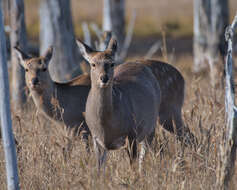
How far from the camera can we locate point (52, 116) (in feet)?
21.2

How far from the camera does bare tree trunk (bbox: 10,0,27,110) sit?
7.66 meters

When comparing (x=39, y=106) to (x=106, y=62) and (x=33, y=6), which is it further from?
(x=33, y=6)

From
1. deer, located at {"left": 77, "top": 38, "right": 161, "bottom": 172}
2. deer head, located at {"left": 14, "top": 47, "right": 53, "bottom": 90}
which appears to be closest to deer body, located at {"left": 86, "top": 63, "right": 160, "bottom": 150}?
deer, located at {"left": 77, "top": 38, "right": 161, "bottom": 172}

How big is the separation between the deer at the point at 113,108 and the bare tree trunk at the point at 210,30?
606 centimetres

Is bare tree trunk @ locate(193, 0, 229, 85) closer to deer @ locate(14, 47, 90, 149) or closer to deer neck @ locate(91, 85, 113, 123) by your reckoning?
deer @ locate(14, 47, 90, 149)

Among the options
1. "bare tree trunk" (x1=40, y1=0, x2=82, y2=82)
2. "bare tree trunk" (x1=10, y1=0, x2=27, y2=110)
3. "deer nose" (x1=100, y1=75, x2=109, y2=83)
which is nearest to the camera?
"deer nose" (x1=100, y1=75, x2=109, y2=83)

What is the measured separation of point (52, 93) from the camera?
654cm

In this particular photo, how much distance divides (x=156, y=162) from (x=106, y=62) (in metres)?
1.07

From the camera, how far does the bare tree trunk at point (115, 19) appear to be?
43.0 feet

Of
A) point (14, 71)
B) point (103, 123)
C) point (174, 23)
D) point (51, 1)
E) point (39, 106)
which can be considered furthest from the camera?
point (174, 23)

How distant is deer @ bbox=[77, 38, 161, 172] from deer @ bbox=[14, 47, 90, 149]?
882mm

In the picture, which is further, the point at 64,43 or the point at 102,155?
the point at 64,43

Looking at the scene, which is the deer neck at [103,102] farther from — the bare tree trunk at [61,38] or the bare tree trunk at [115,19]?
the bare tree trunk at [115,19]

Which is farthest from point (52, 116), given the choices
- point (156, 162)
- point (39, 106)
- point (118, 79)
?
point (156, 162)
